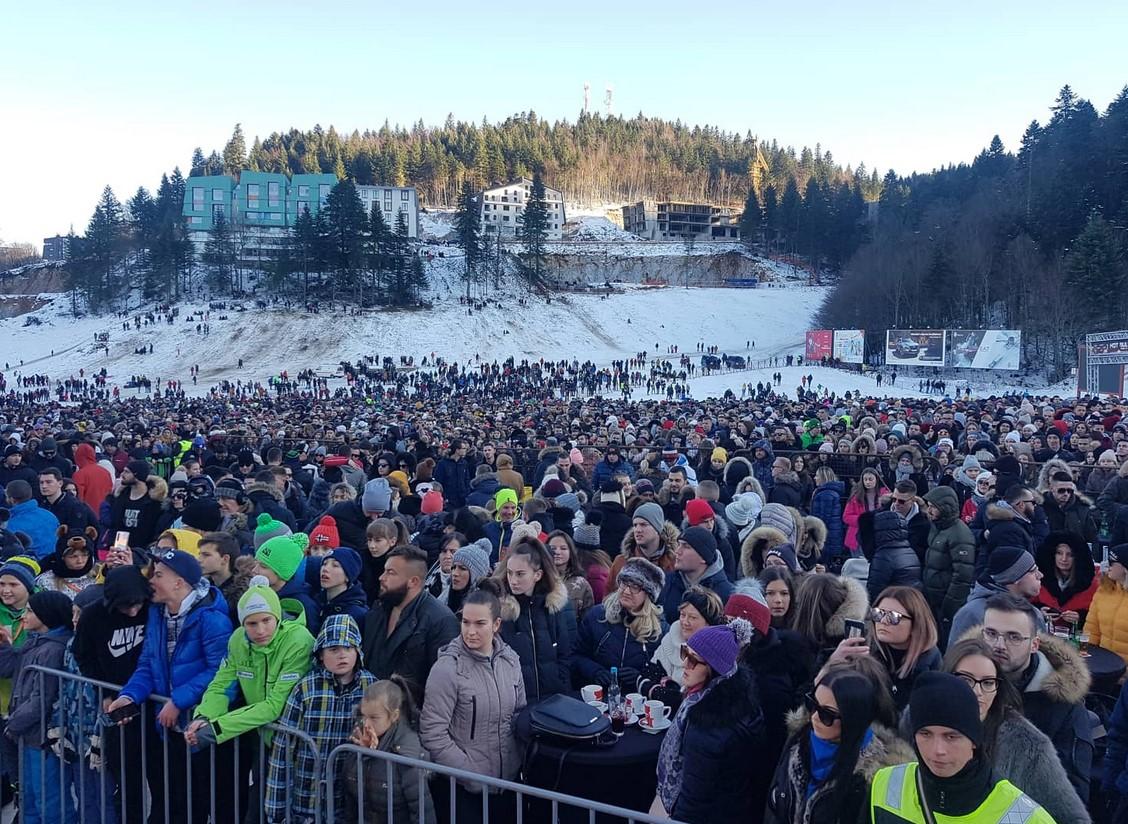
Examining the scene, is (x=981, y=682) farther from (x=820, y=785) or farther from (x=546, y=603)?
(x=546, y=603)

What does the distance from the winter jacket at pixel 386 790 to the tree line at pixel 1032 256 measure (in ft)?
170

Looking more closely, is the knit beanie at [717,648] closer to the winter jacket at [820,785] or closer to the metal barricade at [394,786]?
the winter jacket at [820,785]

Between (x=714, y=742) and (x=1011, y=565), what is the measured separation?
2.41 m

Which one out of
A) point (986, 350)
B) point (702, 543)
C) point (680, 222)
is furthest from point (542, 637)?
point (680, 222)

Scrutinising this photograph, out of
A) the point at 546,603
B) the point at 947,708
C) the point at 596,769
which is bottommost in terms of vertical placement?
the point at 596,769

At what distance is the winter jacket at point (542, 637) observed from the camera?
4.27 m

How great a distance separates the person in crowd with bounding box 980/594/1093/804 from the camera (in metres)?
3.34

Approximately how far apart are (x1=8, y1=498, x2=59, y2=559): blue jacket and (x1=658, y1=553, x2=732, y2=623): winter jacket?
536 cm

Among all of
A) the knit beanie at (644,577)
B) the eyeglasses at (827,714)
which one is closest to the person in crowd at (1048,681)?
the eyeglasses at (827,714)

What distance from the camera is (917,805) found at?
2.39 meters

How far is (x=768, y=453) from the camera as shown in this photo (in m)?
12.2

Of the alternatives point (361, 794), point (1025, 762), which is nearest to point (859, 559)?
point (1025, 762)

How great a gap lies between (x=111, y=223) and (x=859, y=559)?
94.0 metres

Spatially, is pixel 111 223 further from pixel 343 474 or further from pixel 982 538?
pixel 982 538
